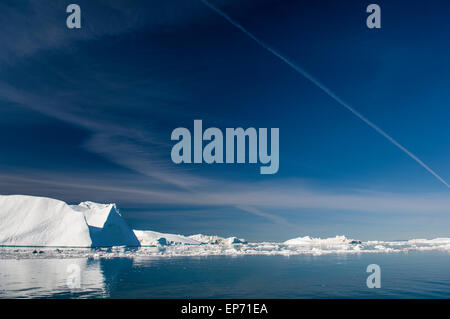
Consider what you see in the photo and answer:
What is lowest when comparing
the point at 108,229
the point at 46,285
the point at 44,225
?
the point at 108,229

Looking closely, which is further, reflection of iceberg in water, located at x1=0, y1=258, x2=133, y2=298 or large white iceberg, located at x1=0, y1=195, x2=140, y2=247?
large white iceberg, located at x1=0, y1=195, x2=140, y2=247

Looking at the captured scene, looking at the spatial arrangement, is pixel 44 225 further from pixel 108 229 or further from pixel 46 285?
pixel 46 285

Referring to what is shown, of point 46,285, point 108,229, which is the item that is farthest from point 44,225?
point 46,285

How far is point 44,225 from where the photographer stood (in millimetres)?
65250

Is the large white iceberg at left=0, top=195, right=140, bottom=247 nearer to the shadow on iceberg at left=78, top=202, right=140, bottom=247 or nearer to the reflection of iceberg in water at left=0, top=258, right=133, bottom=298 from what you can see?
the shadow on iceberg at left=78, top=202, right=140, bottom=247

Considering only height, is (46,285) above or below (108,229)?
above

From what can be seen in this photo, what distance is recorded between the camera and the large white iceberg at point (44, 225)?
6297cm

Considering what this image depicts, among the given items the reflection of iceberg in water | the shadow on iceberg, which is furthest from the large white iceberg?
the reflection of iceberg in water

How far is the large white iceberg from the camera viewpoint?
6297 centimetres

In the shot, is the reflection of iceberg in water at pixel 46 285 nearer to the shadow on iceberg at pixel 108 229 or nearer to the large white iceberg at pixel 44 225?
the large white iceberg at pixel 44 225

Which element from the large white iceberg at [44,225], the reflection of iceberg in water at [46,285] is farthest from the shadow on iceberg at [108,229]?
the reflection of iceberg in water at [46,285]
